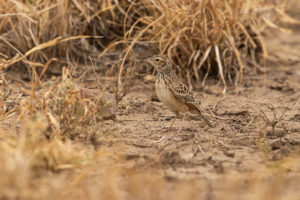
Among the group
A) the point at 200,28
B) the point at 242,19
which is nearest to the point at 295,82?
the point at 242,19

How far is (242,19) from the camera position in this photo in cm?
739

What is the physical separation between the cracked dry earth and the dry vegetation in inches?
1.5

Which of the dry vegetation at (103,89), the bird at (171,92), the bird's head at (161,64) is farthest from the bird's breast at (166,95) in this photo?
the dry vegetation at (103,89)

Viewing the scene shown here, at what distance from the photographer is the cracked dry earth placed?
425cm

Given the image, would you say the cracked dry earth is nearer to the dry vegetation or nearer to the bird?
the dry vegetation

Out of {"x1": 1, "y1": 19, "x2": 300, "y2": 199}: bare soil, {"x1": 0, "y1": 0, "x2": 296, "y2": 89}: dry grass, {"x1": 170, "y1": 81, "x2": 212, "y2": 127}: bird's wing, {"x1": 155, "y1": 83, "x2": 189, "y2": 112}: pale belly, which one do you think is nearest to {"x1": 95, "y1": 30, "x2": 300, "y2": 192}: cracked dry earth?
{"x1": 1, "y1": 19, "x2": 300, "y2": 199}: bare soil

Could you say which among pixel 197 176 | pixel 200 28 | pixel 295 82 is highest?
pixel 200 28

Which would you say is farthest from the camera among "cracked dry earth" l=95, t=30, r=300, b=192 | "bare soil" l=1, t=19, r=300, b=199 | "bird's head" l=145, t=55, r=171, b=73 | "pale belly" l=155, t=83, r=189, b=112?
"bird's head" l=145, t=55, r=171, b=73

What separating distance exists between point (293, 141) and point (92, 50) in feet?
12.0

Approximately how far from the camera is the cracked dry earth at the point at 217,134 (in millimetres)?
4250

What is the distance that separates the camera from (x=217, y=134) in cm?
523

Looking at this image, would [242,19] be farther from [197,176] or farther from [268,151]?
[197,176]

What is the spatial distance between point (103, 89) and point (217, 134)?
52.2 inches

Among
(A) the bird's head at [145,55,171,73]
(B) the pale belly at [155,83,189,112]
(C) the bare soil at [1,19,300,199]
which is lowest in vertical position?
(C) the bare soil at [1,19,300,199]
